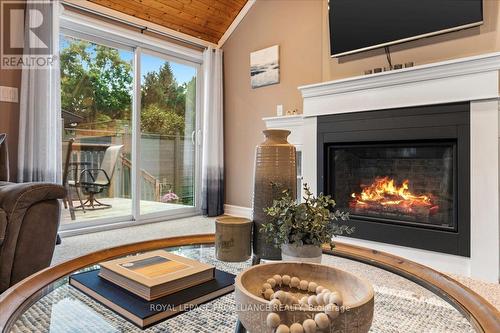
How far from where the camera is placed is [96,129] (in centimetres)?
313

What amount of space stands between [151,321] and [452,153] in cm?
213

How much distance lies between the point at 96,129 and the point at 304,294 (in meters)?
3.06

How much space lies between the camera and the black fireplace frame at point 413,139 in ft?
6.37

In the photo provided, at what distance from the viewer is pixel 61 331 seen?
62cm

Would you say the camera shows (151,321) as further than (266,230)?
No

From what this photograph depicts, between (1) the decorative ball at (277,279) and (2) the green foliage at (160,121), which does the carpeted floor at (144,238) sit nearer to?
(2) the green foliage at (160,121)

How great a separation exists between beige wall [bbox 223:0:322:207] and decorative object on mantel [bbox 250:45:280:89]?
2.1 inches

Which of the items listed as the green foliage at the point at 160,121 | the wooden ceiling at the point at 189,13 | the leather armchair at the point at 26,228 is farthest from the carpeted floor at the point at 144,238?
the wooden ceiling at the point at 189,13

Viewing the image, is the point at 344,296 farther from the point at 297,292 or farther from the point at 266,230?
the point at 266,230

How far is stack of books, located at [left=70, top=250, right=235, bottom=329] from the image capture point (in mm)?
616

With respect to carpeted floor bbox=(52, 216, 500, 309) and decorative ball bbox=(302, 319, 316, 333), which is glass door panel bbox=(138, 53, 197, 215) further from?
decorative ball bbox=(302, 319, 316, 333)

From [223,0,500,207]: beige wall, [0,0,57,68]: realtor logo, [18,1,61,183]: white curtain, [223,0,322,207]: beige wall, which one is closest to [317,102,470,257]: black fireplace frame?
[223,0,500,207]: beige wall

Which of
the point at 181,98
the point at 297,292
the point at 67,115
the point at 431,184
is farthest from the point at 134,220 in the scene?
the point at 297,292

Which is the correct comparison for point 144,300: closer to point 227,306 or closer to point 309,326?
point 227,306
